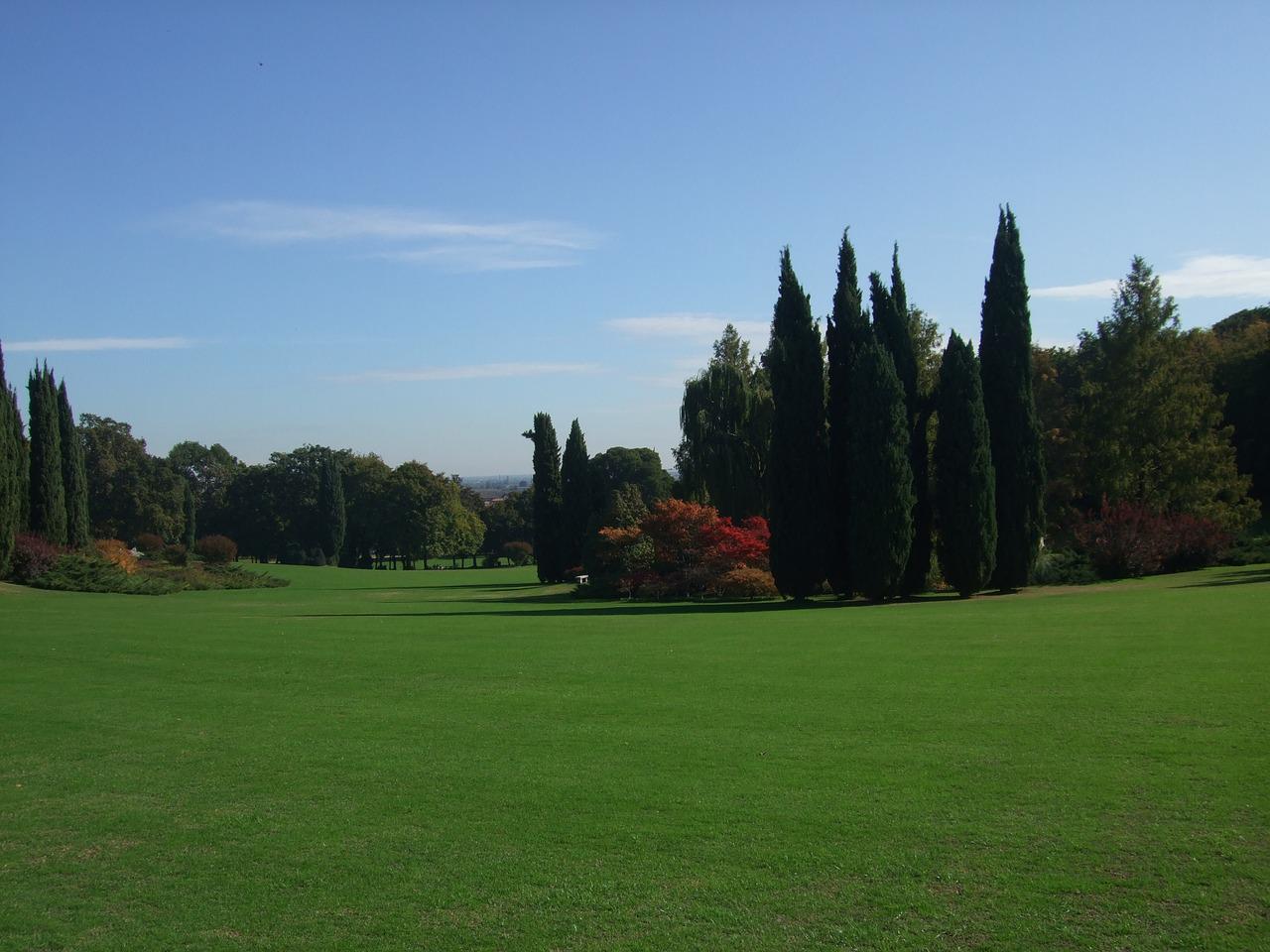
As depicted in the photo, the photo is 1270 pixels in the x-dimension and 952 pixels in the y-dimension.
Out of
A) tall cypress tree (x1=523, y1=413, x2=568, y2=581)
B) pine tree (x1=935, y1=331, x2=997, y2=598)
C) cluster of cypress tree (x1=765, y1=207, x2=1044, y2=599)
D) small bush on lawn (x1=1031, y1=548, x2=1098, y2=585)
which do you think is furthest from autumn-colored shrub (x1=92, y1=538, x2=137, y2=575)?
small bush on lawn (x1=1031, y1=548, x2=1098, y2=585)

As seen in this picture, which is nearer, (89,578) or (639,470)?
(89,578)

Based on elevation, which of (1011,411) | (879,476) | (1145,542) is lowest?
(1145,542)

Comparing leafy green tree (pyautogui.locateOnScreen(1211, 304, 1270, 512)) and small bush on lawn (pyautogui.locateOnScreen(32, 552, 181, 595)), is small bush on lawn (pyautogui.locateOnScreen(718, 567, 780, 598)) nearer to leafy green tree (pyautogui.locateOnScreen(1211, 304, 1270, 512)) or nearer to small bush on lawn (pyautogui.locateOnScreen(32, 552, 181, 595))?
small bush on lawn (pyautogui.locateOnScreen(32, 552, 181, 595))

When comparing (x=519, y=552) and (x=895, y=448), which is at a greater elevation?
(x=895, y=448)

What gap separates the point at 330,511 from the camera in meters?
80.3

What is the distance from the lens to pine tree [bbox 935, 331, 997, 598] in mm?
30891

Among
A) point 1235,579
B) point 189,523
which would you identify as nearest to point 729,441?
point 1235,579

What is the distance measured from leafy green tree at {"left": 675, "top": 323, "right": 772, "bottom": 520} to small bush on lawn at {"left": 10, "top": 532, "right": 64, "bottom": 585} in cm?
2708

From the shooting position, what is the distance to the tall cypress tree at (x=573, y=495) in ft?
188

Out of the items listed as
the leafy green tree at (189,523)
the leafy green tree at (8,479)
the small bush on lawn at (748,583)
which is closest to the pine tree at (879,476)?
the small bush on lawn at (748,583)

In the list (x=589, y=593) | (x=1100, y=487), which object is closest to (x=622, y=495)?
(x=589, y=593)

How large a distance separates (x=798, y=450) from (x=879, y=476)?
2.89 metres

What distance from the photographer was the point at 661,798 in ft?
27.6

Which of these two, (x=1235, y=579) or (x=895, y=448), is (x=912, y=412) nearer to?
(x=895, y=448)
